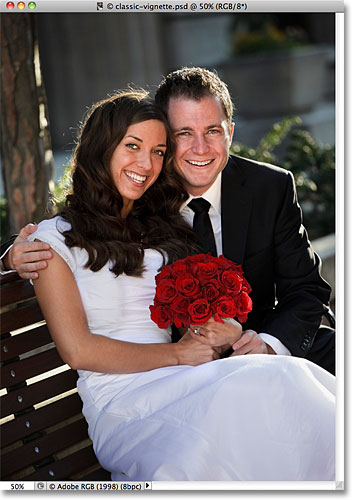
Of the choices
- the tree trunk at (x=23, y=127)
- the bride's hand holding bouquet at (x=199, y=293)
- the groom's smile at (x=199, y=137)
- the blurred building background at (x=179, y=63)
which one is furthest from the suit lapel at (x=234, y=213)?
the blurred building background at (x=179, y=63)

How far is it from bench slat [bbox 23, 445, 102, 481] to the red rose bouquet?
77cm

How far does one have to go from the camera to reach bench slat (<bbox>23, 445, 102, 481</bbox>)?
3.03 m

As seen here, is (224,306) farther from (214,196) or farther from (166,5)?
(166,5)

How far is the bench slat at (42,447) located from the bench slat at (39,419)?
0.05 meters

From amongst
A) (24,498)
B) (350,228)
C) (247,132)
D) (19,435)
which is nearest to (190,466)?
(24,498)

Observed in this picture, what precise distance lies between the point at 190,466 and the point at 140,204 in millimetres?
1458

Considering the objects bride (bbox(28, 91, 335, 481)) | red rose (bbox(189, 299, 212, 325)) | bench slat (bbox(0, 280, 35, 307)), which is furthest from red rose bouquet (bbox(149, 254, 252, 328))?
bench slat (bbox(0, 280, 35, 307))

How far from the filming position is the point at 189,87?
3.44 m

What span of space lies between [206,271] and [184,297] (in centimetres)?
14

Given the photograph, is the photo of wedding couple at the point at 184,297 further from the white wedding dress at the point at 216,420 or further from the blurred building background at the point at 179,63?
the blurred building background at the point at 179,63

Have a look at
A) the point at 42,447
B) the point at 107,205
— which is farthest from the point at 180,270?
the point at 42,447

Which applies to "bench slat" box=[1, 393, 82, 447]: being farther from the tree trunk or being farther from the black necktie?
the tree trunk

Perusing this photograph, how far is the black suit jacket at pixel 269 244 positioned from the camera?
11.7 ft

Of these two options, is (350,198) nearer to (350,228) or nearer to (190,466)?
(350,228)
